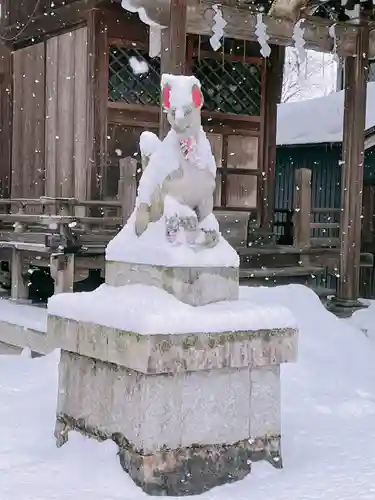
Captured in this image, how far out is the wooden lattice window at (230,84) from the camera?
12.0 m

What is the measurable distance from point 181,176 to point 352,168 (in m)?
5.65

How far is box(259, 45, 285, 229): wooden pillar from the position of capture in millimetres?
12531

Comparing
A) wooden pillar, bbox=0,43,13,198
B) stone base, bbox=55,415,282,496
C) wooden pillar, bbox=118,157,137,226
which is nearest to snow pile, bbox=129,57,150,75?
wooden pillar, bbox=0,43,13,198

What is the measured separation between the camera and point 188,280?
4.72m

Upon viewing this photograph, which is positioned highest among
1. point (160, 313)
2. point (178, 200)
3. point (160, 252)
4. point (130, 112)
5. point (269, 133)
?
point (130, 112)

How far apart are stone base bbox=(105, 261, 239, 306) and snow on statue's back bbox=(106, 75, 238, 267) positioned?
47 millimetres

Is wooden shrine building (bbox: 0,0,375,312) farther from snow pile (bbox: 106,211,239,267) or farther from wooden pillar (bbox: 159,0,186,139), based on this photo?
snow pile (bbox: 106,211,239,267)

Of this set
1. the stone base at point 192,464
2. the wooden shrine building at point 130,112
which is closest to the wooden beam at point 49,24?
the wooden shrine building at point 130,112

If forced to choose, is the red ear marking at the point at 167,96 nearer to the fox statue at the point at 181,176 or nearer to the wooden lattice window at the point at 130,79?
the fox statue at the point at 181,176

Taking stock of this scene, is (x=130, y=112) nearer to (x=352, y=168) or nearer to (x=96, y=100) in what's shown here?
(x=96, y=100)

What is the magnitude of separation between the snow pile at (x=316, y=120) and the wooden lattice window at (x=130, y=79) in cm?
487

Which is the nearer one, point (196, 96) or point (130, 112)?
point (196, 96)

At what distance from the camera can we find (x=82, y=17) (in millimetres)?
11078

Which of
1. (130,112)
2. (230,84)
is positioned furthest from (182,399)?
(230,84)
